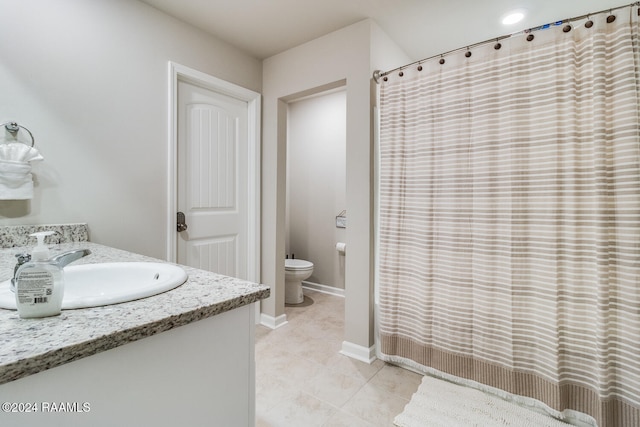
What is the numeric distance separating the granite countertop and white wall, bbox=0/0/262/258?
0.96 metres

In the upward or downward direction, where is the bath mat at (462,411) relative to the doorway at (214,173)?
downward

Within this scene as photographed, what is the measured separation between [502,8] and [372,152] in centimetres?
121

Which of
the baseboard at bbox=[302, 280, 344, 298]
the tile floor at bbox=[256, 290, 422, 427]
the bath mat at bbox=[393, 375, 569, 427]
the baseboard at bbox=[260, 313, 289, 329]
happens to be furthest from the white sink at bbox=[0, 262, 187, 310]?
the baseboard at bbox=[302, 280, 344, 298]

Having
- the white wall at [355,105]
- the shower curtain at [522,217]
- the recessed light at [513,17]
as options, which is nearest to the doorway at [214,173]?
the white wall at [355,105]

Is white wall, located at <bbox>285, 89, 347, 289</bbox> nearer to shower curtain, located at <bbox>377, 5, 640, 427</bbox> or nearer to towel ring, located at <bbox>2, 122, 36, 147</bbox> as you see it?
shower curtain, located at <bbox>377, 5, 640, 427</bbox>

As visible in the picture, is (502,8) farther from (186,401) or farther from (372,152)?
(186,401)

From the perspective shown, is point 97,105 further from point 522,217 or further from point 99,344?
point 522,217

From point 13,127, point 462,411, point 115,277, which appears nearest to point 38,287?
point 115,277

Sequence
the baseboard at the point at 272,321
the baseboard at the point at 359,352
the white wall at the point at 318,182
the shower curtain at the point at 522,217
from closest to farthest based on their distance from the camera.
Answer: the shower curtain at the point at 522,217 → the baseboard at the point at 359,352 → the baseboard at the point at 272,321 → the white wall at the point at 318,182

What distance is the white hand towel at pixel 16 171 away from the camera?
1.40 m

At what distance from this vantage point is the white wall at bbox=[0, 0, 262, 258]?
1520 mm

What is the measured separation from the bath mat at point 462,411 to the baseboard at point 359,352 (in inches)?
15.6

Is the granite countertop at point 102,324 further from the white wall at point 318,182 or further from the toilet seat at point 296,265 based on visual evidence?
the white wall at point 318,182

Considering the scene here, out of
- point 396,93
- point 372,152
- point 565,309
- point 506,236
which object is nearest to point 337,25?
point 396,93
